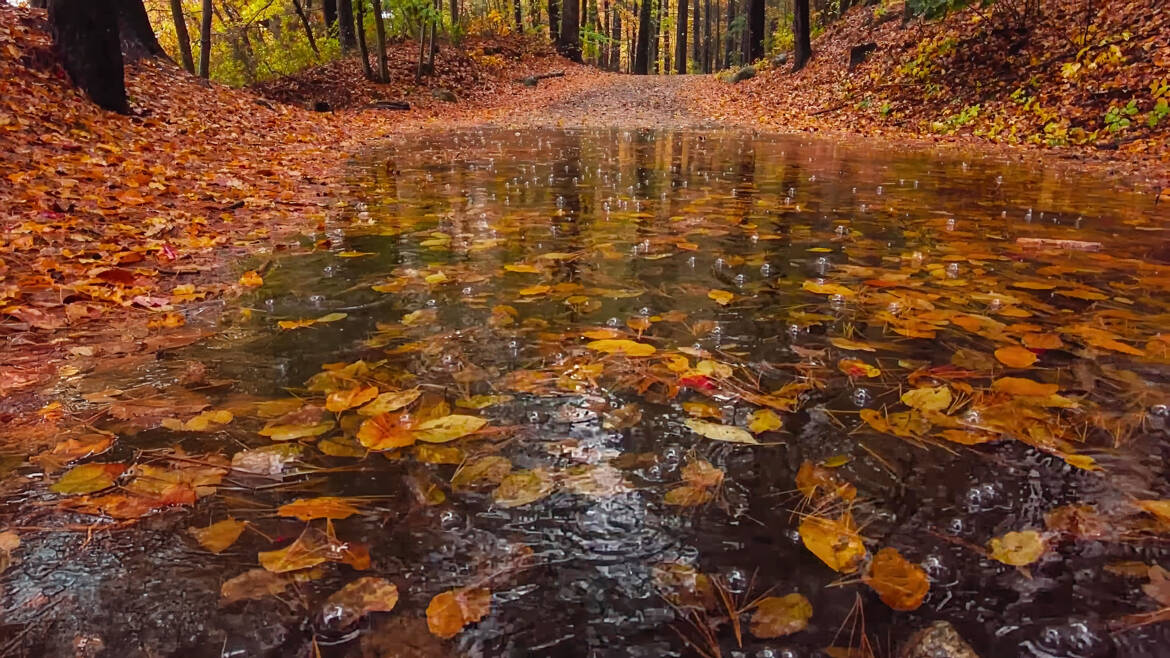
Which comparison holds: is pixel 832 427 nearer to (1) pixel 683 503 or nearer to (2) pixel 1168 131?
(1) pixel 683 503

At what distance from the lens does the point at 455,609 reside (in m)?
1.19

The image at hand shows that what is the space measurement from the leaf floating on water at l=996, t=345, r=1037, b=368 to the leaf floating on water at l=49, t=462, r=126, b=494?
2.66 meters

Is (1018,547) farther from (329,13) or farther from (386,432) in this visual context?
(329,13)

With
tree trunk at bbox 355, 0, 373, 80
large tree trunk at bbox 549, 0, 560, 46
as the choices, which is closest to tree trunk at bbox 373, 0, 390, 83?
tree trunk at bbox 355, 0, 373, 80

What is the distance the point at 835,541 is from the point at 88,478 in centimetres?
173

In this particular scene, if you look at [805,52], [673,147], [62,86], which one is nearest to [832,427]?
[673,147]

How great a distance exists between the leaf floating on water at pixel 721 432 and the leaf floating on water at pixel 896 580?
478mm

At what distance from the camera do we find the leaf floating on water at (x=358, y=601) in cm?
117

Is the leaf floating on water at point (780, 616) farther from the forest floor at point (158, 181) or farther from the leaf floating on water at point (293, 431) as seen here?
the forest floor at point (158, 181)

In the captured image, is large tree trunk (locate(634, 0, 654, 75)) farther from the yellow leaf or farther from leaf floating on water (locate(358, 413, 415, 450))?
leaf floating on water (locate(358, 413, 415, 450))

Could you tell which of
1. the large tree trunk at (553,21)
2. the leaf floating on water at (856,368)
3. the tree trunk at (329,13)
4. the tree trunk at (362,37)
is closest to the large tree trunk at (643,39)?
the large tree trunk at (553,21)

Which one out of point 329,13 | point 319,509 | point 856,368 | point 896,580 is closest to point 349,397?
point 319,509

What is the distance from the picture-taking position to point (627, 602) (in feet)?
3.96

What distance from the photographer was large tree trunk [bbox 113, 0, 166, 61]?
1010 cm
